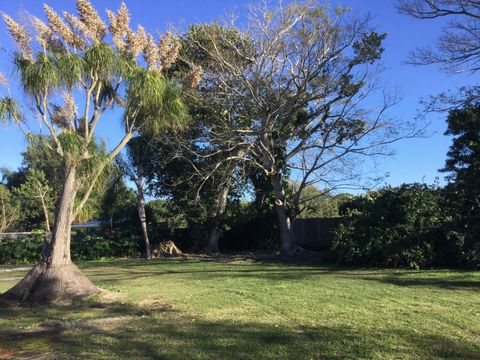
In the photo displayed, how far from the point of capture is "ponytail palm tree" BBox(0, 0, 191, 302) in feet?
33.9

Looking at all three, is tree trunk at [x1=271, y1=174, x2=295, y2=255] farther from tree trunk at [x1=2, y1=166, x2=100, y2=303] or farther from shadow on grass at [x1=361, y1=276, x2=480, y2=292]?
tree trunk at [x1=2, y1=166, x2=100, y2=303]

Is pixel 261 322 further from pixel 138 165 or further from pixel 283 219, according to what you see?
pixel 138 165

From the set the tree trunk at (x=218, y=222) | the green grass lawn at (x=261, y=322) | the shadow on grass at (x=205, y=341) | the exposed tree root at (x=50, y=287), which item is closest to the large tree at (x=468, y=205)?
the green grass lawn at (x=261, y=322)

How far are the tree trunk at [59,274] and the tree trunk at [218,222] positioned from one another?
1524cm

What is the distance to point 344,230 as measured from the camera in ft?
57.7

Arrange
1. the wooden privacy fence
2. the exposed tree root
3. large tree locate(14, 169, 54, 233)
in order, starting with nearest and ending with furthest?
the exposed tree root < the wooden privacy fence < large tree locate(14, 169, 54, 233)

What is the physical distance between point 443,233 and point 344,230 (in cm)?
332

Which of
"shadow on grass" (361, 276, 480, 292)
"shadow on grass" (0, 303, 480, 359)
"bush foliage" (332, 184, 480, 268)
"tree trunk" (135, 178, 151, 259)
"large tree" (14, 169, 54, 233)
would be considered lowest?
"shadow on grass" (0, 303, 480, 359)

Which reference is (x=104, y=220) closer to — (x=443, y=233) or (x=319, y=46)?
(x=319, y=46)

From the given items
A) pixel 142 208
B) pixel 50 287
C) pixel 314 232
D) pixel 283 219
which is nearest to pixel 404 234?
pixel 283 219

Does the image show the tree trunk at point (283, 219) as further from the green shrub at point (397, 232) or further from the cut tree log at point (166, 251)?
the cut tree log at point (166, 251)

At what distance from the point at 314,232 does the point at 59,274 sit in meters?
16.4

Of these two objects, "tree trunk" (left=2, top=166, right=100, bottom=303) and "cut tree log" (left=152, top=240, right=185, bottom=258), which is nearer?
"tree trunk" (left=2, top=166, right=100, bottom=303)

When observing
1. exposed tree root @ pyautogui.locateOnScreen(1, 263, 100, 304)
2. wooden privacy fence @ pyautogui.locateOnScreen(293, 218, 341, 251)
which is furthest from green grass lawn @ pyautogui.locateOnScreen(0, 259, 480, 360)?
wooden privacy fence @ pyautogui.locateOnScreen(293, 218, 341, 251)
